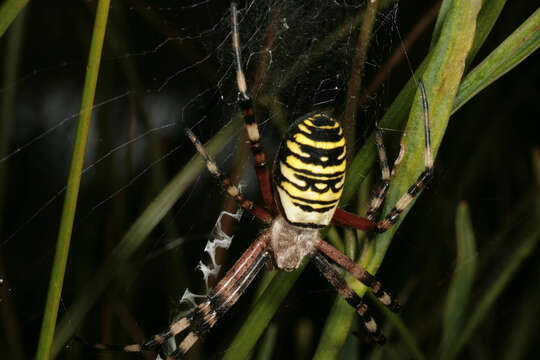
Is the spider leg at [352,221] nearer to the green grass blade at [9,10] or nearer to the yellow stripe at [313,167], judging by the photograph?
the yellow stripe at [313,167]

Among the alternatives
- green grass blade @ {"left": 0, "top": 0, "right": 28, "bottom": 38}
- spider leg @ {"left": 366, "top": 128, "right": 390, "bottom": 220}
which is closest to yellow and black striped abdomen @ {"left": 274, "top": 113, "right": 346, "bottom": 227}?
spider leg @ {"left": 366, "top": 128, "right": 390, "bottom": 220}

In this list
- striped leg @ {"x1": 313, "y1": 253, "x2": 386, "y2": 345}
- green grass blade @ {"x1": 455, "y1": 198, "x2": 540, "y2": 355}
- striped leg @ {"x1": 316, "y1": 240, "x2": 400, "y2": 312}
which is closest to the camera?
striped leg @ {"x1": 316, "y1": 240, "x2": 400, "y2": 312}

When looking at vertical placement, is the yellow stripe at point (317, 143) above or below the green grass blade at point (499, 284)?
above

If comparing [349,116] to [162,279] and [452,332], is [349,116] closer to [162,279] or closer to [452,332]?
[452,332]

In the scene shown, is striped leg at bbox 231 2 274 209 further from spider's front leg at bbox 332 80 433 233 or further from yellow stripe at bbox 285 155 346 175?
spider's front leg at bbox 332 80 433 233

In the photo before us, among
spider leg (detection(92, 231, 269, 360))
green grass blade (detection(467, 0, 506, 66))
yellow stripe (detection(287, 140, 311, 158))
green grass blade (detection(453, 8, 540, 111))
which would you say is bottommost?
spider leg (detection(92, 231, 269, 360))

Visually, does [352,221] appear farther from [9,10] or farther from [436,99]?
[9,10]

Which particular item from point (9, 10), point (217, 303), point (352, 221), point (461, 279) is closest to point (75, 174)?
point (9, 10)

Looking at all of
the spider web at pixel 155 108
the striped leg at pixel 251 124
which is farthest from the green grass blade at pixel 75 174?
the striped leg at pixel 251 124

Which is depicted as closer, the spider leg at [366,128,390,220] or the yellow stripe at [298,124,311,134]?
the yellow stripe at [298,124,311,134]
